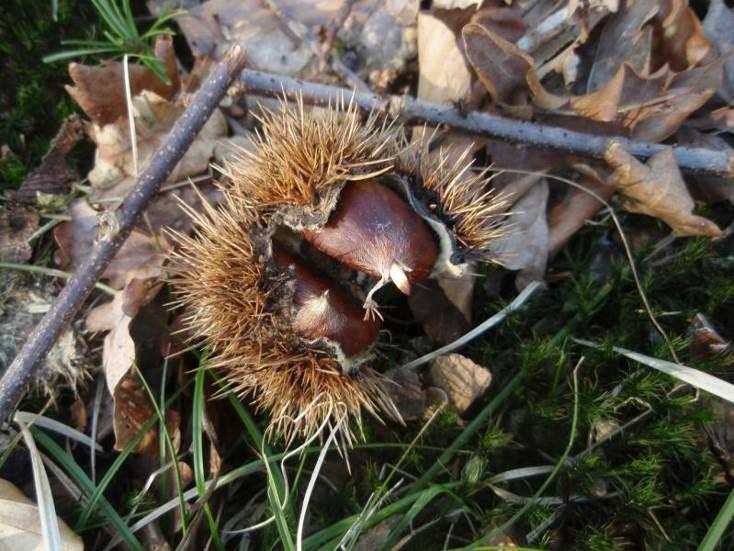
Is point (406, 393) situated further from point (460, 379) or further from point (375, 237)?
point (375, 237)

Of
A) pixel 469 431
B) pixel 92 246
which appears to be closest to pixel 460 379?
pixel 469 431

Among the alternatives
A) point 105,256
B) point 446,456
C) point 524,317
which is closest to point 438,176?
point 524,317

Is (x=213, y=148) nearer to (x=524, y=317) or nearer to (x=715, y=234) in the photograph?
(x=524, y=317)

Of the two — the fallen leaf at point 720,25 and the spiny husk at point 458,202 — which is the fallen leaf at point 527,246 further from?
the fallen leaf at point 720,25

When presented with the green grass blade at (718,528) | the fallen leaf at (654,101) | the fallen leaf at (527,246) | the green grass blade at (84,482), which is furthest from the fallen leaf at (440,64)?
the green grass blade at (84,482)

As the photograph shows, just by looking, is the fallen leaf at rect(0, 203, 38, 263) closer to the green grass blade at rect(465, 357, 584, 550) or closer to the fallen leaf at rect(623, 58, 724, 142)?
the green grass blade at rect(465, 357, 584, 550)

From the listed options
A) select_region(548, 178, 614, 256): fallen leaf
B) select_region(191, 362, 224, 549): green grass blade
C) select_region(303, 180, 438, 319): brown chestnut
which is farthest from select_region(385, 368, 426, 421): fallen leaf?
select_region(548, 178, 614, 256): fallen leaf
